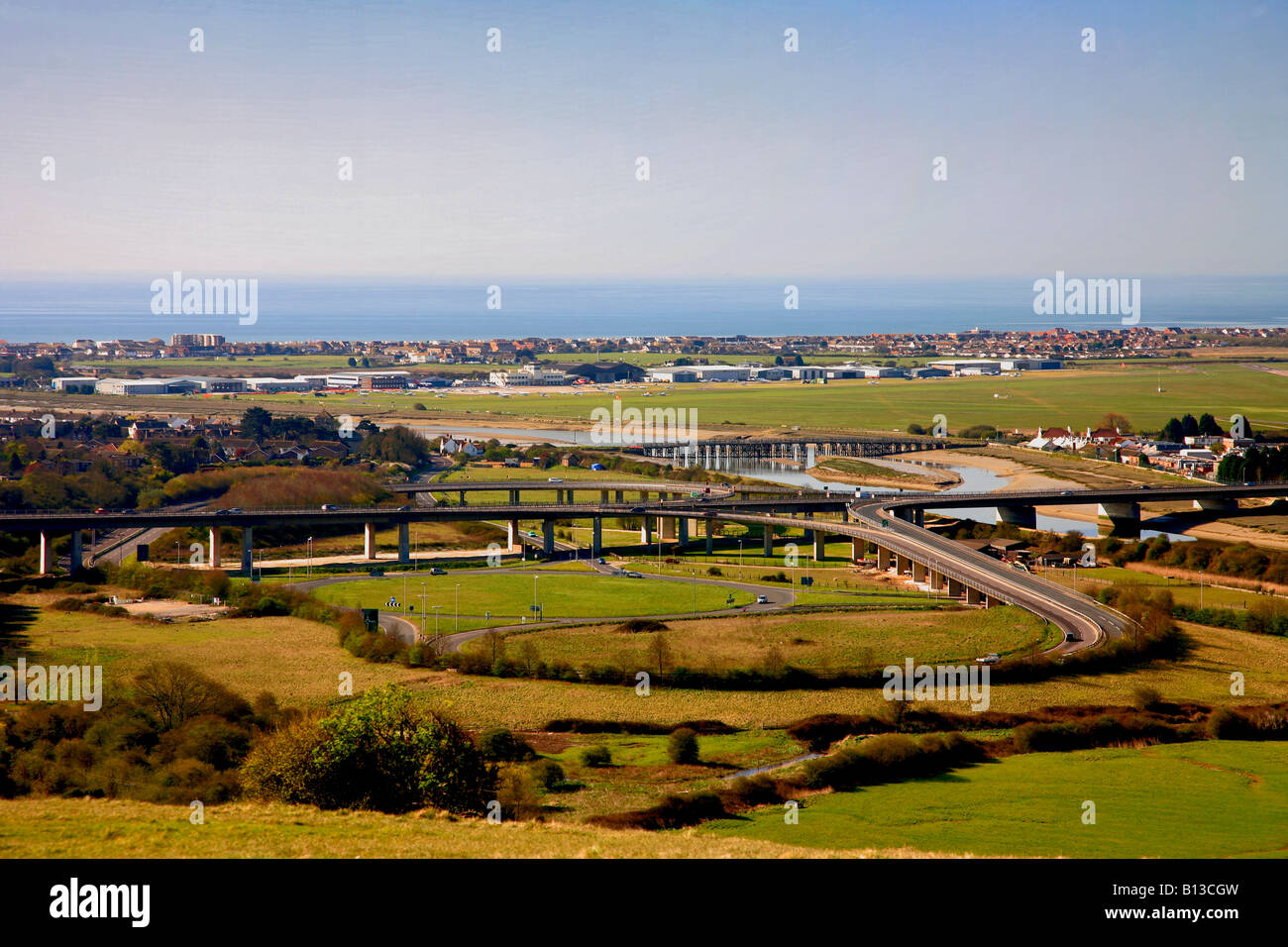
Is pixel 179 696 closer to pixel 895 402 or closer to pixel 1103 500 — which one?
pixel 1103 500

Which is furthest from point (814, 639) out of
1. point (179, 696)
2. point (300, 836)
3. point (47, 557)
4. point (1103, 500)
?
point (47, 557)

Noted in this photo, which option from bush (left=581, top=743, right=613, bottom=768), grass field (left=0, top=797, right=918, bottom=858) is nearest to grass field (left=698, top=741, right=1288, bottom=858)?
grass field (left=0, top=797, right=918, bottom=858)

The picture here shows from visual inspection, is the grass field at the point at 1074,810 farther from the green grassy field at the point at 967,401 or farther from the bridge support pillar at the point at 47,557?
the green grassy field at the point at 967,401

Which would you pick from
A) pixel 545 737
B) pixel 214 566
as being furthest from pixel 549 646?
pixel 214 566
